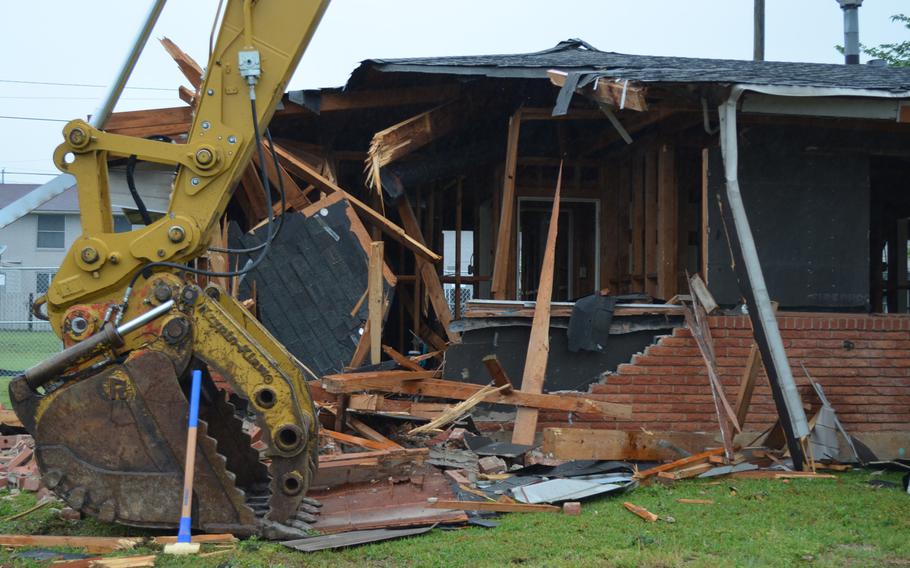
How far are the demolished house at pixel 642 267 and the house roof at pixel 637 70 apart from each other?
1.6 inches

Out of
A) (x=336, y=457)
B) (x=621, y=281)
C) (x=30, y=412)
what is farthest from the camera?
(x=621, y=281)

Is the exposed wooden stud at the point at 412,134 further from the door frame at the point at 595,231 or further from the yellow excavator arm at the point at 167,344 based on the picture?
the yellow excavator arm at the point at 167,344

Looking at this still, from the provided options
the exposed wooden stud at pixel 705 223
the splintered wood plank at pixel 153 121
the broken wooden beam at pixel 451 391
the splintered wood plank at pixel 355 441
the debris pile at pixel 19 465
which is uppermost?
the splintered wood plank at pixel 153 121

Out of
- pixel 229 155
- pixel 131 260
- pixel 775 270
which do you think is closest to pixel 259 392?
pixel 131 260

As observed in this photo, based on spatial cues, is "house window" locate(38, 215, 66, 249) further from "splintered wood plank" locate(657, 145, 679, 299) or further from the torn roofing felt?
"splintered wood plank" locate(657, 145, 679, 299)

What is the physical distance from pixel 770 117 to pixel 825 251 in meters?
1.61

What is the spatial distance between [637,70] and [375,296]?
3.80m

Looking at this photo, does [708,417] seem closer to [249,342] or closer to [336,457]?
[336,457]

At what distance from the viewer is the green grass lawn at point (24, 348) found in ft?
70.1

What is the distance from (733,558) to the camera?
5734 mm

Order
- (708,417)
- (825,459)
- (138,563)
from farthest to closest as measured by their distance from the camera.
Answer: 1. (708,417)
2. (825,459)
3. (138,563)

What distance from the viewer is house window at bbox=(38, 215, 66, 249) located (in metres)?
38.0

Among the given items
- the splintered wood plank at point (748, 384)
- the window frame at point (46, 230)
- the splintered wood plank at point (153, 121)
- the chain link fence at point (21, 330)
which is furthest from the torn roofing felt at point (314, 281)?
the window frame at point (46, 230)

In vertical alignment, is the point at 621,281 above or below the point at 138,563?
above
